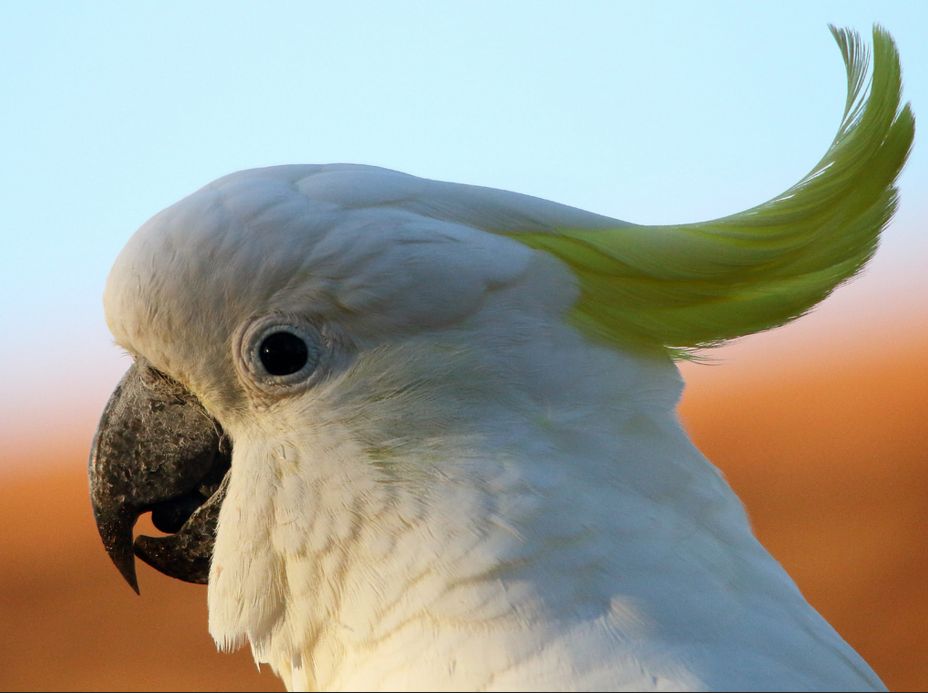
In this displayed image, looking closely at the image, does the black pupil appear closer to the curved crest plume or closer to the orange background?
the curved crest plume

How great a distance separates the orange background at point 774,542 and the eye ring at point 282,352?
658 centimetres

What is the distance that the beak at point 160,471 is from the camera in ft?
5.62

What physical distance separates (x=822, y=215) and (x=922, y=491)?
1071 cm

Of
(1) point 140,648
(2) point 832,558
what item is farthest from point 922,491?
(1) point 140,648

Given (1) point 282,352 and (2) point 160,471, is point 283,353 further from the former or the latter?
(2) point 160,471

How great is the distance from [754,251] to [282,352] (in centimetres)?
72

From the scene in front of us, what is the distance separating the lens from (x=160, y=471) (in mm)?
1751

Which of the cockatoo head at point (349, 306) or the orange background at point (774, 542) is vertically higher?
the cockatoo head at point (349, 306)

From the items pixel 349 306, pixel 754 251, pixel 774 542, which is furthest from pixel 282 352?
pixel 774 542

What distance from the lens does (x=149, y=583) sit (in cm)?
1154

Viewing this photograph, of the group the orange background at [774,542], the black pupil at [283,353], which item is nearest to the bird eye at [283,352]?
the black pupil at [283,353]

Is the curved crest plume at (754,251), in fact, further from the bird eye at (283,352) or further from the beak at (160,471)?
the beak at (160,471)

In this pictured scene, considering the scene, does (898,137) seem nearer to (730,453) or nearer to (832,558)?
(832,558)

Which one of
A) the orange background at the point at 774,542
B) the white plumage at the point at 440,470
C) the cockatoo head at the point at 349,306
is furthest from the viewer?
the orange background at the point at 774,542
